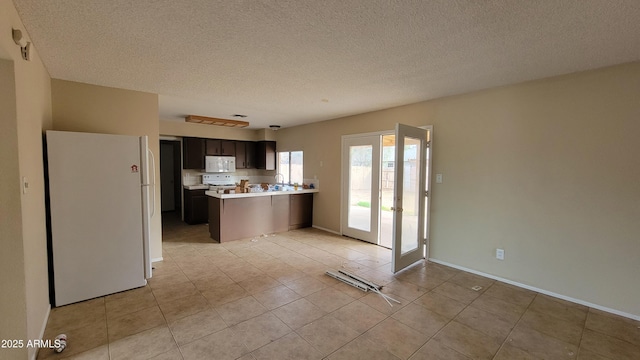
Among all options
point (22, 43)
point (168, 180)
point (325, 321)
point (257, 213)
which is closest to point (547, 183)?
point (325, 321)

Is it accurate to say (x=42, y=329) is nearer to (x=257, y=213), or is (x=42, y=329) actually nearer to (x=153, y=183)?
(x=153, y=183)

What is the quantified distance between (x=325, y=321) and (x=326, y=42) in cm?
243

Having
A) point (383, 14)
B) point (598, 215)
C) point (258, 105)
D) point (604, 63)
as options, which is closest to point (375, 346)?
point (383, 14)

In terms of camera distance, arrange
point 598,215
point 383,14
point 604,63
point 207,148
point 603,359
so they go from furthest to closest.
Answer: point 207,148 < point 598,215 < point 604,63 < point 603,359 < point 383,14

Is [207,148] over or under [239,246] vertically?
over

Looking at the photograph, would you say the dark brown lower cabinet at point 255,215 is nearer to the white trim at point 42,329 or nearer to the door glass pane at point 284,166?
the door glass pane at point 284,166

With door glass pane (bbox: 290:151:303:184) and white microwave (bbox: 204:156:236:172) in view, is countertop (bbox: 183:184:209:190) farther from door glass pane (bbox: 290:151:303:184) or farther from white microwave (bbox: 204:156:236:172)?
door glass pane (bbox: 290:151:303:184)

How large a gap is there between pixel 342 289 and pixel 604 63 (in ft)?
11.3

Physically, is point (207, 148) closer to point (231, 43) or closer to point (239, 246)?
point (239, 246)

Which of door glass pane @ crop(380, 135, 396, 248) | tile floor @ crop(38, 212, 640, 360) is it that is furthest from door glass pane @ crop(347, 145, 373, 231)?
tile floor @ crop(38, 212, 640, 360)

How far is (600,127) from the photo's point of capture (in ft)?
8.73

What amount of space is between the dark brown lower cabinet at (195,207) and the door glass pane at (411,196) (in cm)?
466

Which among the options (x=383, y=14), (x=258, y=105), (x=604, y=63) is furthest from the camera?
(x=258, y=105)

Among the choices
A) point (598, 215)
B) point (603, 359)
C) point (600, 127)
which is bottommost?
point (603, 359)
